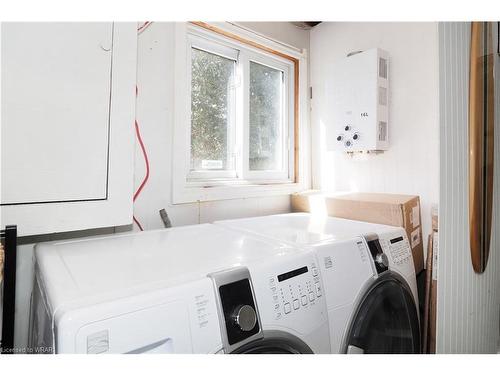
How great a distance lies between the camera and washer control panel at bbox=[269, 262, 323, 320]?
2.39 ft

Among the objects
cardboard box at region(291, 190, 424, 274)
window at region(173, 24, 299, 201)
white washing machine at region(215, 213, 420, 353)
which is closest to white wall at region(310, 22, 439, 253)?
cardboard box at region(291, 190, 424, 274)

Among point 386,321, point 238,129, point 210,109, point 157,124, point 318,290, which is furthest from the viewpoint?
point 238,129

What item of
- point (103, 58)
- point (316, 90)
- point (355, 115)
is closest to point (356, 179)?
point (355, 115)

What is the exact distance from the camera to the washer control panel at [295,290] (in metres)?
0.73

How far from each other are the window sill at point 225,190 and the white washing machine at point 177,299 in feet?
1.66

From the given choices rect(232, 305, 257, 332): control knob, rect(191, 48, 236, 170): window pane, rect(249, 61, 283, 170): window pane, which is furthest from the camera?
rect(249, 61, 283, 170): window pane

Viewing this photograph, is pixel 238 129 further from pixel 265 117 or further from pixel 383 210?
pixel 383 210

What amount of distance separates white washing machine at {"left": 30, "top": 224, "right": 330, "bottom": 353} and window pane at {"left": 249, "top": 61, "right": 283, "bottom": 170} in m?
1.09

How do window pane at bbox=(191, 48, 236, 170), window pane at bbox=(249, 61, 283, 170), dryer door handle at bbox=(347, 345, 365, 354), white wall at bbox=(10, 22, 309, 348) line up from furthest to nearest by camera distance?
window pane at bbox=(249, 61, 283, 170), window pane at bbox=(191, 48, 236, 170), white wall at bbox=(10, 22, 309, 348), dryer door handle at bbox=(347, 345, 365, 354)

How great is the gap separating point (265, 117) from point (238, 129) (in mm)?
285

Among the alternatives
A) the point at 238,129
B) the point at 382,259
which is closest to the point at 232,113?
the point at 238,129

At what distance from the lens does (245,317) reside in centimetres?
65

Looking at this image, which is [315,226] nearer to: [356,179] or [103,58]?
[356,179]

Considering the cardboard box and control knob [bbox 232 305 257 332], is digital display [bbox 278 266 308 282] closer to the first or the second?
control knob [bbox 232 305 257 332]
